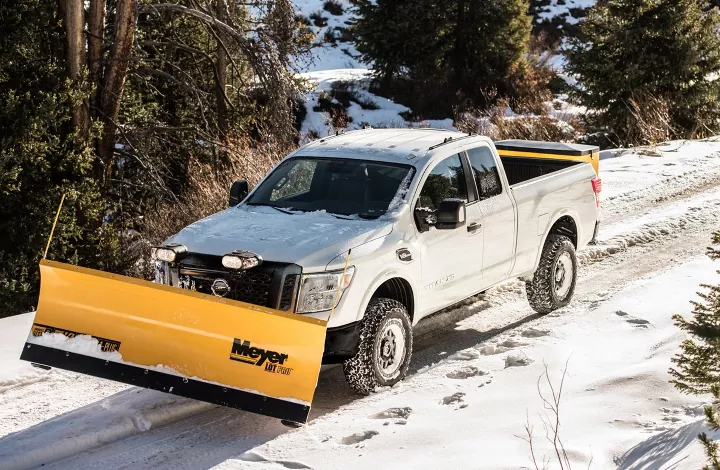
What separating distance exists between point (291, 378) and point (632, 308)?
13.0ft

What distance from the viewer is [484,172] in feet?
27.3

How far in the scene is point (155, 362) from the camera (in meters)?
6.05

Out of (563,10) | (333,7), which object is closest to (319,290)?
(333,7)

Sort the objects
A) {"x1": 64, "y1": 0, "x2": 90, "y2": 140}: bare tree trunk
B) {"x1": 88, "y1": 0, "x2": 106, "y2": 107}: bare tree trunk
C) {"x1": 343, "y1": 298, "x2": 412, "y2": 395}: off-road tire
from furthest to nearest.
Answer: {"x1": 88, "y1": 0, "x2": 106, "y2": 107}: bare tree trunk
{"x1": 64, "y1": 0, "x2": 90, "y2": 140}: bare tree trunk
{"x1": 343, "y1": 298, "x2": 412, "y2": 395}: off-road tire

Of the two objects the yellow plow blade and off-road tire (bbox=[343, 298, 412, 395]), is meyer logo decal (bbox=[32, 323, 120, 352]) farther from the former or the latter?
off-road tire (bbox=[343, 298, 412, 395])

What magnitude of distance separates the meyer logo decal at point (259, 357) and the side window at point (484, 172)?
9.83 ft

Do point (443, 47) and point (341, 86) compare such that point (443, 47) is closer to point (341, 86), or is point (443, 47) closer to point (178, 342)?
point (341, 86)

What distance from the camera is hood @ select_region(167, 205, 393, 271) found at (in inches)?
255

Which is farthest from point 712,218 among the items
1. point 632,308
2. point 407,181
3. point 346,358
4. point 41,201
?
point 41,201

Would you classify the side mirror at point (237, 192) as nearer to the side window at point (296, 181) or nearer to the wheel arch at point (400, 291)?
the side window at point (296, 181)

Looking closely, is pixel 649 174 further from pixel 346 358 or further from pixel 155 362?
pixel 155 362

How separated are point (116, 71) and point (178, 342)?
907cm

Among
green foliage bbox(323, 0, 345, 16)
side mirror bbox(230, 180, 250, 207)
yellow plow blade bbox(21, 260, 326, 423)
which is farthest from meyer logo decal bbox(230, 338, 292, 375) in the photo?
green foliage bbox(323, 0, 345, 16)

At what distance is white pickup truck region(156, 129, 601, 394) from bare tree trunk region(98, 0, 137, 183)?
21.4 ft
